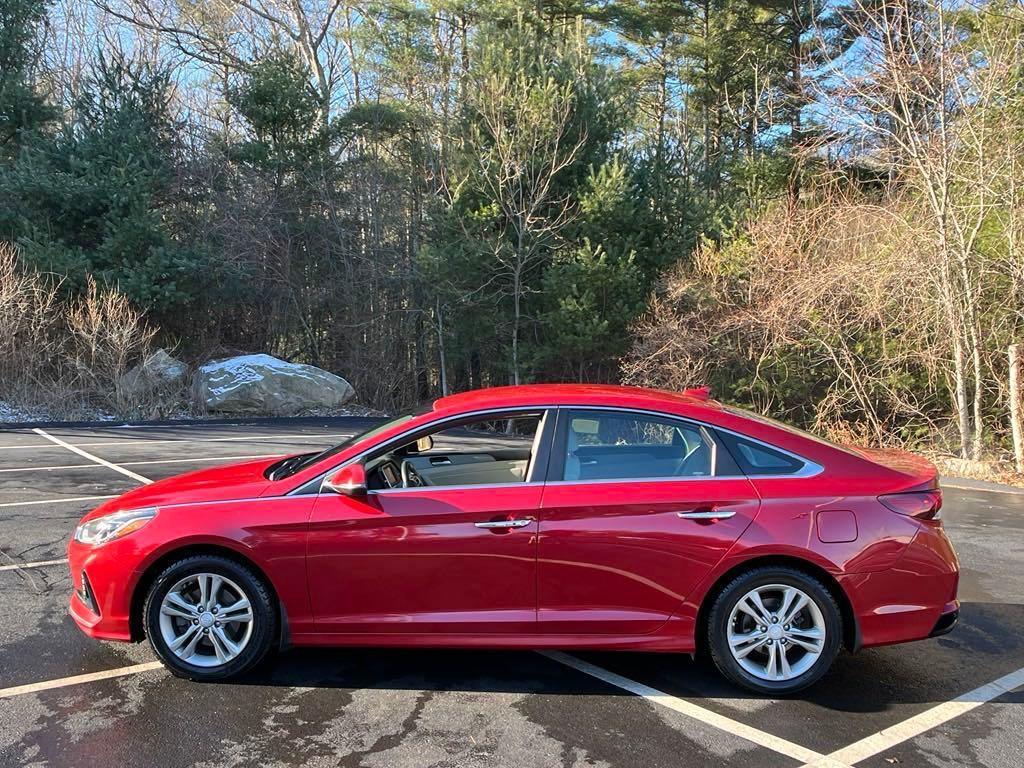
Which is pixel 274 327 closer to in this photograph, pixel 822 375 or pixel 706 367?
pixel 706 367

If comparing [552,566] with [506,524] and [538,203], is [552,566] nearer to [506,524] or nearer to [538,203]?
[506,524]

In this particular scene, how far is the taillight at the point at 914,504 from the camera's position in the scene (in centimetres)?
376

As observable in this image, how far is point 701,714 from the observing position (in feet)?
11.7

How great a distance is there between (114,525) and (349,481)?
1261 mm

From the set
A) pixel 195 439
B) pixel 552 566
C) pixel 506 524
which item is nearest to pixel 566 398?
pixel 506 524

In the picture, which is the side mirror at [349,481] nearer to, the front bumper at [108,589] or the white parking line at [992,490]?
the front bumper at [108,589]

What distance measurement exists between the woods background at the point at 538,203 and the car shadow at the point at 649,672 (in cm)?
929

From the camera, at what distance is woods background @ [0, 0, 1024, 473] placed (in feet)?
39.7

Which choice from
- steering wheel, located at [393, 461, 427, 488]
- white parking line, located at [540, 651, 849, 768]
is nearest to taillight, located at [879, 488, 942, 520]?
white parking line, located at [540, 651, 849, 768]

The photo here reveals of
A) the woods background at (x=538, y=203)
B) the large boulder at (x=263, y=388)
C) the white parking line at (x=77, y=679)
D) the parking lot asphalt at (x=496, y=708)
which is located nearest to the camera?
the parking lot asphalt at (x=496, y=708)

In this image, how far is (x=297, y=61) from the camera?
22.1 meters

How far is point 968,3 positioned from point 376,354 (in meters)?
15.6

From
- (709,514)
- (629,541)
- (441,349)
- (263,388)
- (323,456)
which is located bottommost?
(629,541)

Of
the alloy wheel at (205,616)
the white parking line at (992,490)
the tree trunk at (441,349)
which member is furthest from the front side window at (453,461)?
the tree trunk at (441,349)
